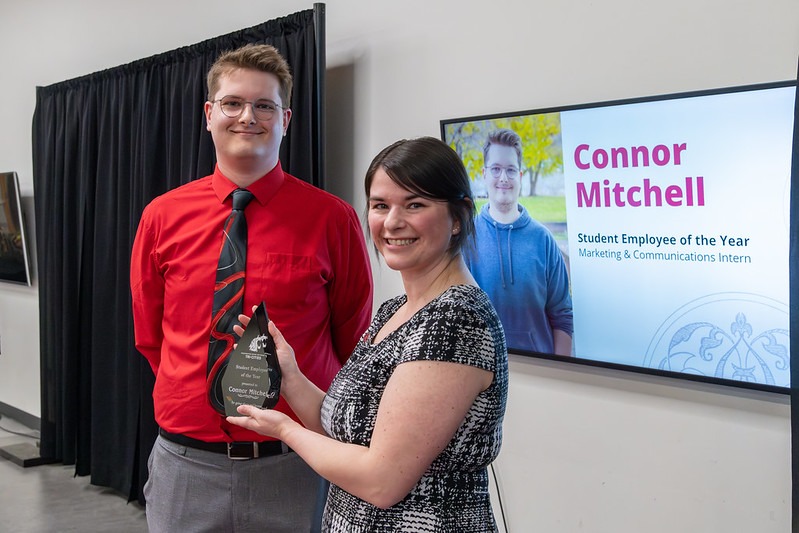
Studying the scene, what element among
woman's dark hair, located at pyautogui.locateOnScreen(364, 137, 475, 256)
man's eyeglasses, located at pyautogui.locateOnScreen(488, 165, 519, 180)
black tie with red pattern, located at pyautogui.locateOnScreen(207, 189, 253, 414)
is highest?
man's eyeglasses, located at pyautogui.locateOnScreen(488, 165, 519, 180)

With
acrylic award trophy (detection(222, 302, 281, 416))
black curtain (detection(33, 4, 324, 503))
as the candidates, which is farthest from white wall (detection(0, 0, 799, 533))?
acrylic award trophy (detection(222, 302, 281, 416))

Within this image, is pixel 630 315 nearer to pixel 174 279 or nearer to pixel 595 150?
pixel 595 150

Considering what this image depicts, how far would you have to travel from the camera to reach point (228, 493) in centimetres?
204

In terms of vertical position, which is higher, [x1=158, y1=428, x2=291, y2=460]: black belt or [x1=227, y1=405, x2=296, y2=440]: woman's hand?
[x1=227, y1=405, x2=296, y2=440]: woman's hand

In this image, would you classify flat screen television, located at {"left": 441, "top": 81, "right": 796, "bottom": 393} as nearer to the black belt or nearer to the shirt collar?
the shirt collar

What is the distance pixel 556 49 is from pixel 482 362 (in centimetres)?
170

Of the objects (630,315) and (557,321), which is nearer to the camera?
(630,315)

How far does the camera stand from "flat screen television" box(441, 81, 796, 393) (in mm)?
2156

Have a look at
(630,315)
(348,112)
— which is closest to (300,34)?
(348,112)

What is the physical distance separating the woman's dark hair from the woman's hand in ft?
1.47

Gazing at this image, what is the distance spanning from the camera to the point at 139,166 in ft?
14.5

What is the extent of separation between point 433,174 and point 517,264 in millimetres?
1429

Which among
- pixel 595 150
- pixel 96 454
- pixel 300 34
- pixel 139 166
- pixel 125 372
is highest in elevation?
pixel 300 34

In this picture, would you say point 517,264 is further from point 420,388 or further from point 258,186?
point 420,388
